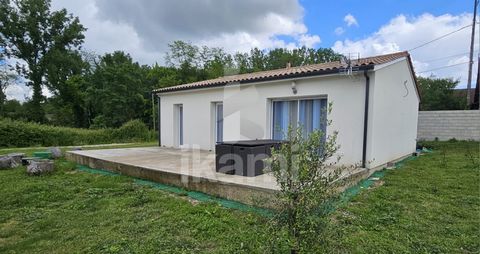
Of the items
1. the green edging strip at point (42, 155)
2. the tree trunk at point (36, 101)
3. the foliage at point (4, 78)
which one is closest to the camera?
the green edging strip at point (42, 155)

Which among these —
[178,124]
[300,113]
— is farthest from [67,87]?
[300,113]

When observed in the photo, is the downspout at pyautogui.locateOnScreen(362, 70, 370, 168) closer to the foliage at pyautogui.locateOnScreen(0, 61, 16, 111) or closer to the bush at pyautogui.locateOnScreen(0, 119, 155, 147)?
the bush at pyautogui.locateOnScreen(0, 119, 155, 147)

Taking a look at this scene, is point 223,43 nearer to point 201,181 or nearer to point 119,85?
point 119,85

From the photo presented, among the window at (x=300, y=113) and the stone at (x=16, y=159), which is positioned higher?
the window at (x=300, y=113)

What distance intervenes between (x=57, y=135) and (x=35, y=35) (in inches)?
849

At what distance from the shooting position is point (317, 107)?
782 cm

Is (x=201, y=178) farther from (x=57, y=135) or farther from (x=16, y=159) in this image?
(x=57, y=135)

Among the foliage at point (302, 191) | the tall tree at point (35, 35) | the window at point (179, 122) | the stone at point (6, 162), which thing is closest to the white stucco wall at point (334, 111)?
the window at point (179, 122)

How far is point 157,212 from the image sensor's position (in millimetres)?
4609

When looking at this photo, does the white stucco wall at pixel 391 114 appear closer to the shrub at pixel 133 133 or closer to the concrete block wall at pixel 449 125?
the concrete block wall at pixel 449 125

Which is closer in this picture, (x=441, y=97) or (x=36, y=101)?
(x=441, y=97)

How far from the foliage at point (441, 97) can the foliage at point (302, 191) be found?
86.1ft

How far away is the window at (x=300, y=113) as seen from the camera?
Answer: 7773 mm

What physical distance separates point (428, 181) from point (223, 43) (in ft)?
113
